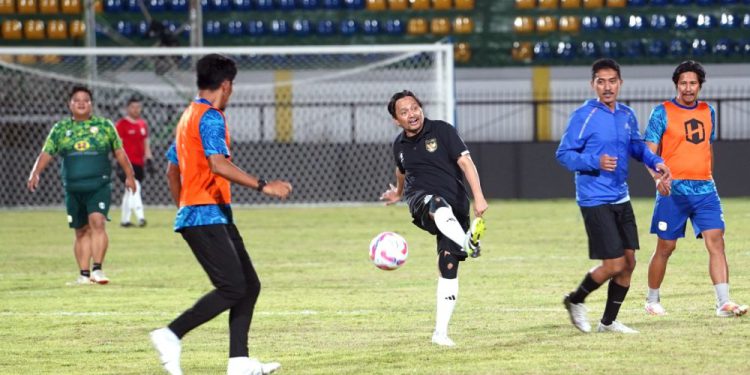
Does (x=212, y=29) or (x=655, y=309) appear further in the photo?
(x=212, y=29)

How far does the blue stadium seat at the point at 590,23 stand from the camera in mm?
32031

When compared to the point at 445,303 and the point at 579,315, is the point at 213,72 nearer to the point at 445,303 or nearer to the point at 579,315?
the point at 445,303

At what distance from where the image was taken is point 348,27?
32188 mm

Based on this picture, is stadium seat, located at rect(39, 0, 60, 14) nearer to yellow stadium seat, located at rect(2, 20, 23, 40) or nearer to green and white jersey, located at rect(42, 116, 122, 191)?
yellow stadium seat, located at rect(2, 20, 23, 40)

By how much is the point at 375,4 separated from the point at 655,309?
2246 cm

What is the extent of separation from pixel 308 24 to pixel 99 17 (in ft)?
15.9

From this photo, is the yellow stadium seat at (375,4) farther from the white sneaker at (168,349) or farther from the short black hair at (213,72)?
the white sneaker at (168,349)

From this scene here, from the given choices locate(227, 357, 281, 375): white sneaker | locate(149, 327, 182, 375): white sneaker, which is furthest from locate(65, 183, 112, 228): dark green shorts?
locate(227, 357, 281, 375): white sneaker

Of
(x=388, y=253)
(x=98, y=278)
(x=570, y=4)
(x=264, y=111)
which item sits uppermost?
(x=570, y=4)

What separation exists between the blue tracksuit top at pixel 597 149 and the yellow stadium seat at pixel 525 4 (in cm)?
2296

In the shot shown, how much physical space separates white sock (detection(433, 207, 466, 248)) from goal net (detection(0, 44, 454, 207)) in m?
14.9

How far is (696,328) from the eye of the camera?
9.91m

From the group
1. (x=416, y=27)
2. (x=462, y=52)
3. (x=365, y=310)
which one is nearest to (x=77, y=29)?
(x=416, y=27)

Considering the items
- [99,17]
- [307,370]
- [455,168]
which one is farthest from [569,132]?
[99,17]
